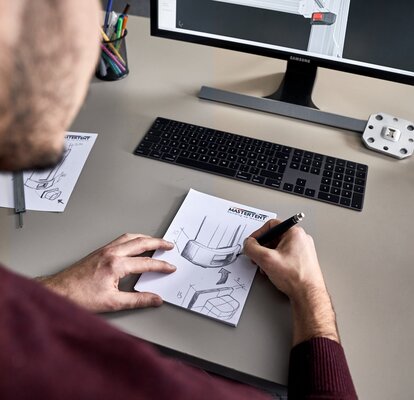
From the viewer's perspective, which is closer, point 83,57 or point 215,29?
point 83,57

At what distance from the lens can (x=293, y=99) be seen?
1.14m

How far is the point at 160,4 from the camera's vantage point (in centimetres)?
107

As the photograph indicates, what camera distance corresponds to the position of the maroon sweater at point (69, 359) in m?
0.39

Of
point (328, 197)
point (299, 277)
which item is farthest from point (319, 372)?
point (328, 197)

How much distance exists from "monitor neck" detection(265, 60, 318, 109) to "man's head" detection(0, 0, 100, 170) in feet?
2.26

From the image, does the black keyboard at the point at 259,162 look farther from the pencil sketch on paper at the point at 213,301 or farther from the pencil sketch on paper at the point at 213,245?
the pencil sketch on paper at the point at 213,301

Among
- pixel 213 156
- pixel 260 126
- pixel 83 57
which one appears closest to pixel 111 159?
pixel 213 156

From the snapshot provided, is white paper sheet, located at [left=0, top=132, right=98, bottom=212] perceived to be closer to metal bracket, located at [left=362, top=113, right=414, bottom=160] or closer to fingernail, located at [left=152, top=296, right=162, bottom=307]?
fingernail, located at [left=152, top=296, right=162, bottom=307]

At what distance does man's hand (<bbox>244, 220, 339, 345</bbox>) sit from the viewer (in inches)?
28.3

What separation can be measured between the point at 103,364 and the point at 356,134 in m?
0.83

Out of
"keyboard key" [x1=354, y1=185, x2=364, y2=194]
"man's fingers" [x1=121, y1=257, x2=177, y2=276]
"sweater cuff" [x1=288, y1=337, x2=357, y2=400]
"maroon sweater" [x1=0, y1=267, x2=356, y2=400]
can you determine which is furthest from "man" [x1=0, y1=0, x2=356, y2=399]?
"keyboard key" [x1=354, y1=185, x2=364, y2=194]

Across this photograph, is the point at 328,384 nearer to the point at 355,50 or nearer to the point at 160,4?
the point at 355,50

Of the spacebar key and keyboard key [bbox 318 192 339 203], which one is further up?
the spacebar key

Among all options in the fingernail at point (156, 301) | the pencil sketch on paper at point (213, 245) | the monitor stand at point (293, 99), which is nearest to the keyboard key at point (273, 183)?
the pencil sketch on paper at point (213, 245)
